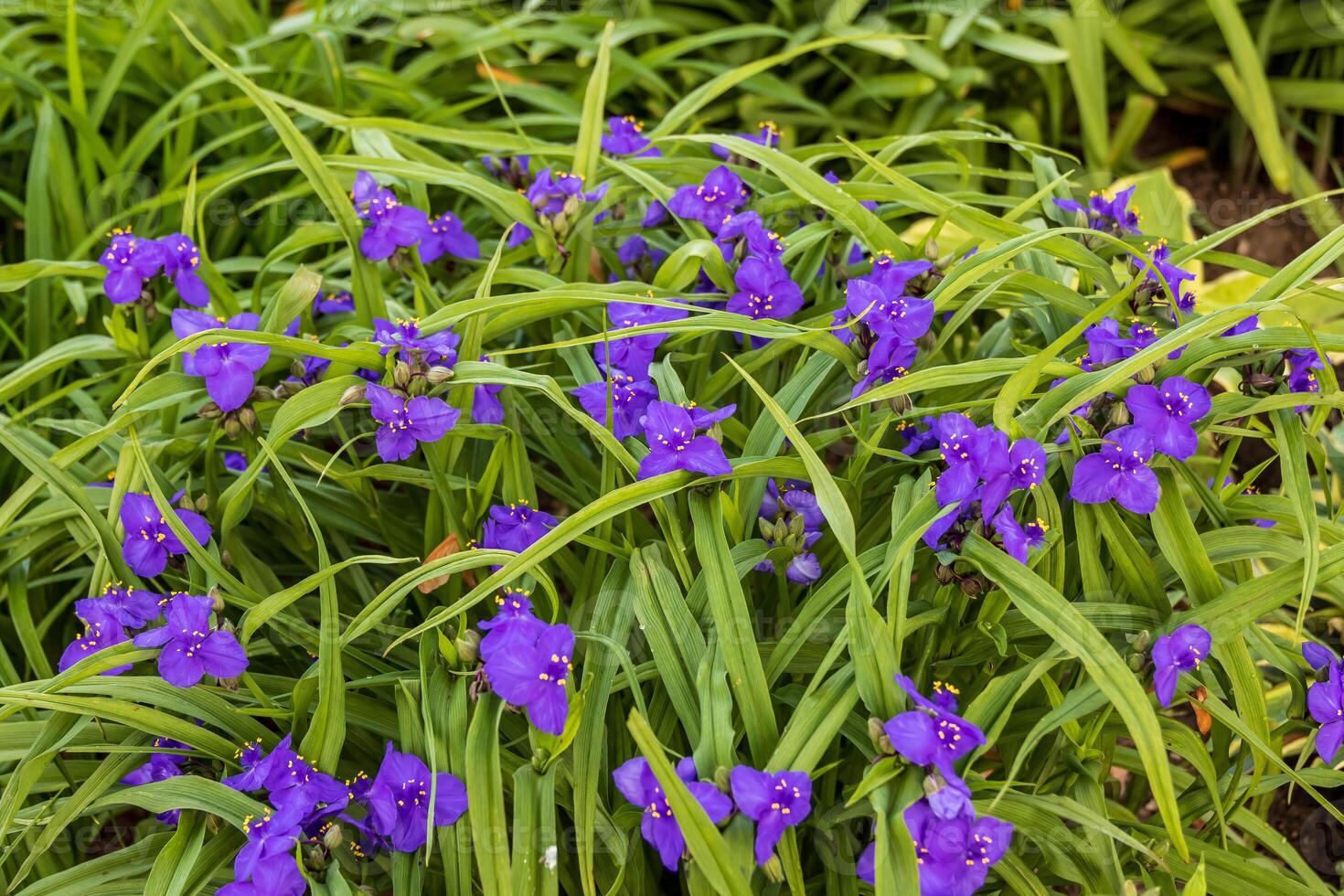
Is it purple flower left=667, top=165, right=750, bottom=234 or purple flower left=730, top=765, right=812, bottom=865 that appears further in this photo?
purple flower left=667, top=165, right=750, bottom=234

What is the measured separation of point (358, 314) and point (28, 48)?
4.74 ft

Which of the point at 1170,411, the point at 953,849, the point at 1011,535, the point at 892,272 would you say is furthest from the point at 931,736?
the point at 892,272

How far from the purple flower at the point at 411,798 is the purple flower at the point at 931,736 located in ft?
1.46

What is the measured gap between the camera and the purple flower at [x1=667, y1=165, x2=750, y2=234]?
1453 mm

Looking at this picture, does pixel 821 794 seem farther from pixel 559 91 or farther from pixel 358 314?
pixel 559 91

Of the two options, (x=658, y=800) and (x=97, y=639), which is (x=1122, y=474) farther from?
(x=97, y=639)

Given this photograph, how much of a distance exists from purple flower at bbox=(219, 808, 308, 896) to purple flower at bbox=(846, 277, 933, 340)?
2.59 ft

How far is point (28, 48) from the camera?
2311 mm

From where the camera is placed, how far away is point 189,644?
43.6 inches

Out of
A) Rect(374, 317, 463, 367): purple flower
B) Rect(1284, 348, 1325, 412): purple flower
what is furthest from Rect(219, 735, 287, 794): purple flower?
Rect(1284, 348, 1325, 412): purple flower

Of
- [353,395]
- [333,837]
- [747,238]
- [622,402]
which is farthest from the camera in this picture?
[747,238]

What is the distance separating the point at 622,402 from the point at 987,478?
0.44 metres

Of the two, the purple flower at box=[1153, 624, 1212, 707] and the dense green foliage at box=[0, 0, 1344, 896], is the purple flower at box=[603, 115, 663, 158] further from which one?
the purple flower at box=[1153, 624, 1212, 707]

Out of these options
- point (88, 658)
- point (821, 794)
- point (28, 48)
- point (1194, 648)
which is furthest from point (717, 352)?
point (28, 48)
